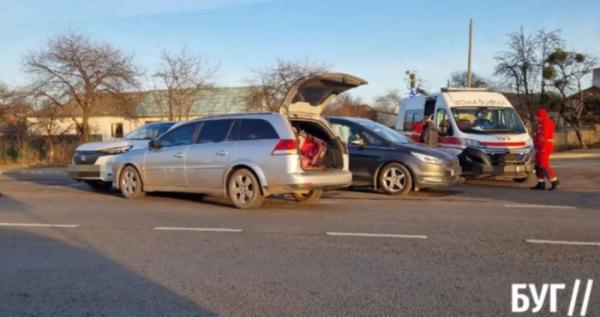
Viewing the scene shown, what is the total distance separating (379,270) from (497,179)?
10395 mm

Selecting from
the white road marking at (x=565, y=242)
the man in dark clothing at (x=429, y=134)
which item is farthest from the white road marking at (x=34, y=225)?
the man in dark clothing at (x=429, y=134)

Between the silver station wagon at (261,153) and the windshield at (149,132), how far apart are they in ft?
10.2

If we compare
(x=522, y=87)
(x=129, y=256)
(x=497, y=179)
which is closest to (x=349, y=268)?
(x=129, y=256)

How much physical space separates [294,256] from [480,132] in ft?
29.0

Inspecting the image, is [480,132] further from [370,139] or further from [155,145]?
[155,145]

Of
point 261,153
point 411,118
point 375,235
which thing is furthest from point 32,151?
point 375,235

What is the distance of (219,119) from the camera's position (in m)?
10.3

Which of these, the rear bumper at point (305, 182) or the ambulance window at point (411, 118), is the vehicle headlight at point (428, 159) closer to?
the rear bumper at point (305, 182)

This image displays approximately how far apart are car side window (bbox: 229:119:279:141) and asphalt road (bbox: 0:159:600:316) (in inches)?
49.0

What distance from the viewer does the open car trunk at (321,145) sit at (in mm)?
10148

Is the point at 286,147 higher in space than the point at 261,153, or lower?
higher

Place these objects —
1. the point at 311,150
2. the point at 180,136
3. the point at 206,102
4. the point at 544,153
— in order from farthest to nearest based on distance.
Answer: the point at 206,102, the point at 544,153, the point at 180,136, the point at 311,150

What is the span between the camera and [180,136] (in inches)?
423

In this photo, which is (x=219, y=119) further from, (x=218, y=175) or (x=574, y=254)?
(x=574, y=254)
